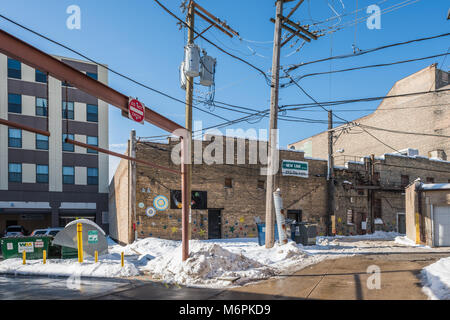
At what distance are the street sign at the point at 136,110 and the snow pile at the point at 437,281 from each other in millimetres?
8702

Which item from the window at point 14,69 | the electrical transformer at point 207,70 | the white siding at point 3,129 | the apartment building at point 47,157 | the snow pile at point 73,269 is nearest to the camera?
the snow pile at point 73,269

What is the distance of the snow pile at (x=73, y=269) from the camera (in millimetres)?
11484

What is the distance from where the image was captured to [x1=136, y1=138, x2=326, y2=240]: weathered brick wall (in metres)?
21.7

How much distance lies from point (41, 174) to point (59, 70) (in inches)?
1132

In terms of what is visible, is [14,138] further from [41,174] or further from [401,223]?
[401,223]

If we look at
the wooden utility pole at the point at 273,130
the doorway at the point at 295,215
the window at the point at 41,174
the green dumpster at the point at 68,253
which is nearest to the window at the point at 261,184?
the doorway at the point at 295,215

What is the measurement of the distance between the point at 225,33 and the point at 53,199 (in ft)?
80.4

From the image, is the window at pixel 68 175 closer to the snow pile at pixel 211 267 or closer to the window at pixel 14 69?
the window at pixel 14 69

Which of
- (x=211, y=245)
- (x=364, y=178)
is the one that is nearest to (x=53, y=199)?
(x=211, y=245)

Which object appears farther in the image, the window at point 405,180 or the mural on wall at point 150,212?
the window at point 405,180

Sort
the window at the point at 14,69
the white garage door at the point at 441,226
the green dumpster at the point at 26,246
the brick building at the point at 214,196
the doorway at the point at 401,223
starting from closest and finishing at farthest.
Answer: the green dumpster at the point at 26,246, the white garage door at the point at 441,226, the brick building at the point at 214,196, the doorway at the point at 401,223, the window at the point at 14,69

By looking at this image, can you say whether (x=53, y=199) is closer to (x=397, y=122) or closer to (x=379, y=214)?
(x=379, y=214)

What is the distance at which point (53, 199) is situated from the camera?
33406 millimetres

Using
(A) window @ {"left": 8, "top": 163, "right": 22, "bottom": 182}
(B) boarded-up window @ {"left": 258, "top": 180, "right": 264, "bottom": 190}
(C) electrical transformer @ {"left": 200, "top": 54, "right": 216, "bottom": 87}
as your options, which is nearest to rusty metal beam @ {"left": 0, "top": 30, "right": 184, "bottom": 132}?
(C) electrical transformer @ {"left": 200, "top": 54, "right": 216, "bottom": 87}
